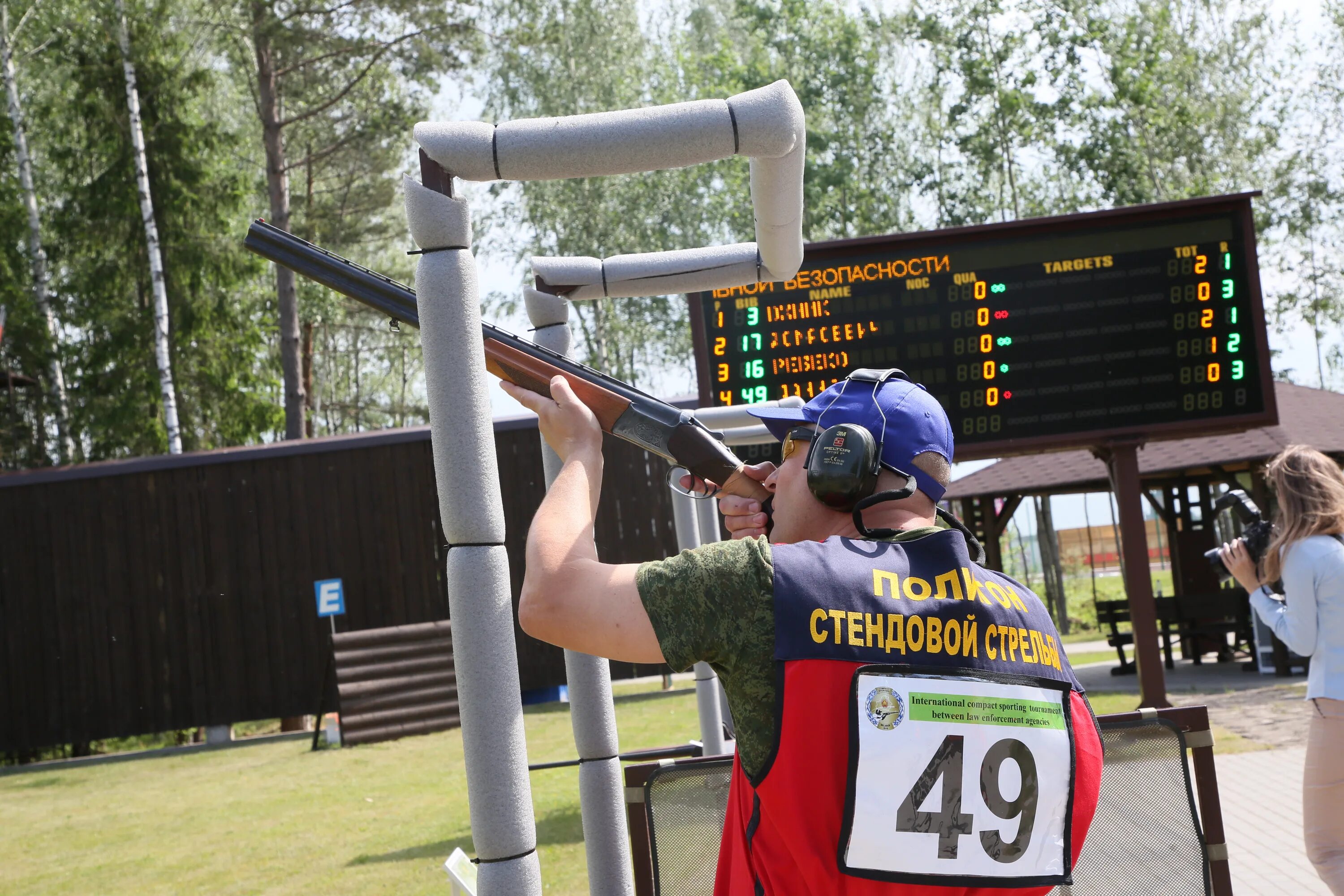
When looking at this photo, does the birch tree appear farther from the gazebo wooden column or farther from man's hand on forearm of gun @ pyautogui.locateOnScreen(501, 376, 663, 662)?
man's hand on forearm of gun @ pyautogui.locateOnScreen(501, 376, 663, 662)

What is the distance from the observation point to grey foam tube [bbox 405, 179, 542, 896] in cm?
206

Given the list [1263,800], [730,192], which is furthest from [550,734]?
[730,192]

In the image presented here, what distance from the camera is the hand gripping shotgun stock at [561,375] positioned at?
8.55 feet

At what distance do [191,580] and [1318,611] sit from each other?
15984 millimetres

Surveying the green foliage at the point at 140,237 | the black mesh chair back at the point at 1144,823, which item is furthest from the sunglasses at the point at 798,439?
the green foliage at the point at 140,237

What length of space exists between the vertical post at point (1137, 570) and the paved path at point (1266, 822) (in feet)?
2.48

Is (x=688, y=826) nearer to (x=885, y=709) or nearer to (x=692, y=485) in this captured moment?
(x=692, y=485)

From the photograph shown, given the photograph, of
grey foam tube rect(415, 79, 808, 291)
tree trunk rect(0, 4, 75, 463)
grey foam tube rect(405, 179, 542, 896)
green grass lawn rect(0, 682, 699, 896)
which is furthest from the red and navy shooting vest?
tree trunk rect(0, 4, 75, 463)

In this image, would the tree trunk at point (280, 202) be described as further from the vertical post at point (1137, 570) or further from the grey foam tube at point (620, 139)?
the grey foam tube at point (620, 139)

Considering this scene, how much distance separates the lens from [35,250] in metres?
24.1

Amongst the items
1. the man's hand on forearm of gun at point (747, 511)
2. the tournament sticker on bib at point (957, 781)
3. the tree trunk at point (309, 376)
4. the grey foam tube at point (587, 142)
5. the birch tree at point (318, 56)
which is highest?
the birch tree at point (318, 56)

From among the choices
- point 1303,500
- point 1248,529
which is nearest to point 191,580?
point 1248,529

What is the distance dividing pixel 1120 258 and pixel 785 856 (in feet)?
26.5

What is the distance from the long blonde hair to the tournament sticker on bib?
281cm
